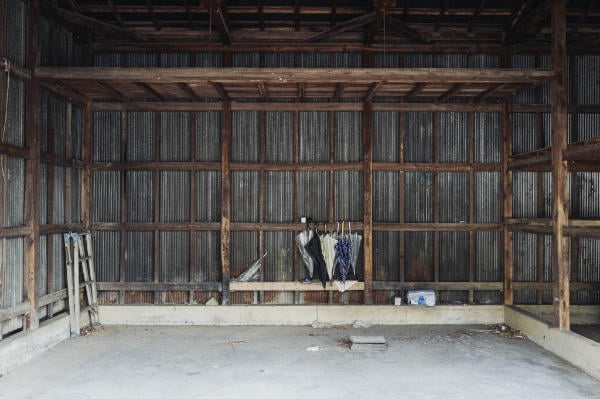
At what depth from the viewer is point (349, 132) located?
36.5 feet

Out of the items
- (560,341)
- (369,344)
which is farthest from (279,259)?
(560,341)

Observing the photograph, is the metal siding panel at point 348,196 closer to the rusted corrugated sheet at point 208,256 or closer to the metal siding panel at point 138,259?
the rusted corrugated sheet at point 208,256

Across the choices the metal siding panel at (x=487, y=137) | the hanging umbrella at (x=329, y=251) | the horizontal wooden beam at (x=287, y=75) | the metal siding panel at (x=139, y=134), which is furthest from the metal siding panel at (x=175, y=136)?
the metal siding panel at (x=487, y=137)

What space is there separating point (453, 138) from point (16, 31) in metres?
8.89

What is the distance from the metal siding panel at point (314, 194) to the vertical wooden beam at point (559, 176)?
183 inches

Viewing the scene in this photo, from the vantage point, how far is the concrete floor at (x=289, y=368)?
678 cm

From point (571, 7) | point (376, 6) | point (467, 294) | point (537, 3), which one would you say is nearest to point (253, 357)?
point (467, 294)

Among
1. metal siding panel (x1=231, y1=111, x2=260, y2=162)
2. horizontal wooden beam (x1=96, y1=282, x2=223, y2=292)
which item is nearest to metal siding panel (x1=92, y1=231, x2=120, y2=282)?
horizontal wooden beam (x1=96, y1=282, x2=223, y2=292)

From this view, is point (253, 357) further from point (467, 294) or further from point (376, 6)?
point (376, 6)

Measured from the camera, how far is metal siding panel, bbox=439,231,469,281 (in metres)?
11.1

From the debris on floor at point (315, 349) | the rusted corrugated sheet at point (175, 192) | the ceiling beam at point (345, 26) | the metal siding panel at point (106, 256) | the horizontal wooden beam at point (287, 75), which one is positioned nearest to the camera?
the horizontal wooden beam at point (287, 75)

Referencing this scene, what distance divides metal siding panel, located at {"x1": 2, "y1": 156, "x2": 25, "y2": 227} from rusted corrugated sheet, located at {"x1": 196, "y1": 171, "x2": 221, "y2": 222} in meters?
3.69

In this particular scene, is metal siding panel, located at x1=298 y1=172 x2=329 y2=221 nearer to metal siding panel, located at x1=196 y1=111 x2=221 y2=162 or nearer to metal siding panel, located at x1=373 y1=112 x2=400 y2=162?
metal siding panel, located at x1=373 y1=112 x2=400 y2=162

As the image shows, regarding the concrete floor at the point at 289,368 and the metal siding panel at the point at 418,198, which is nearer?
Result: the concrete floor at the point at 289,368
